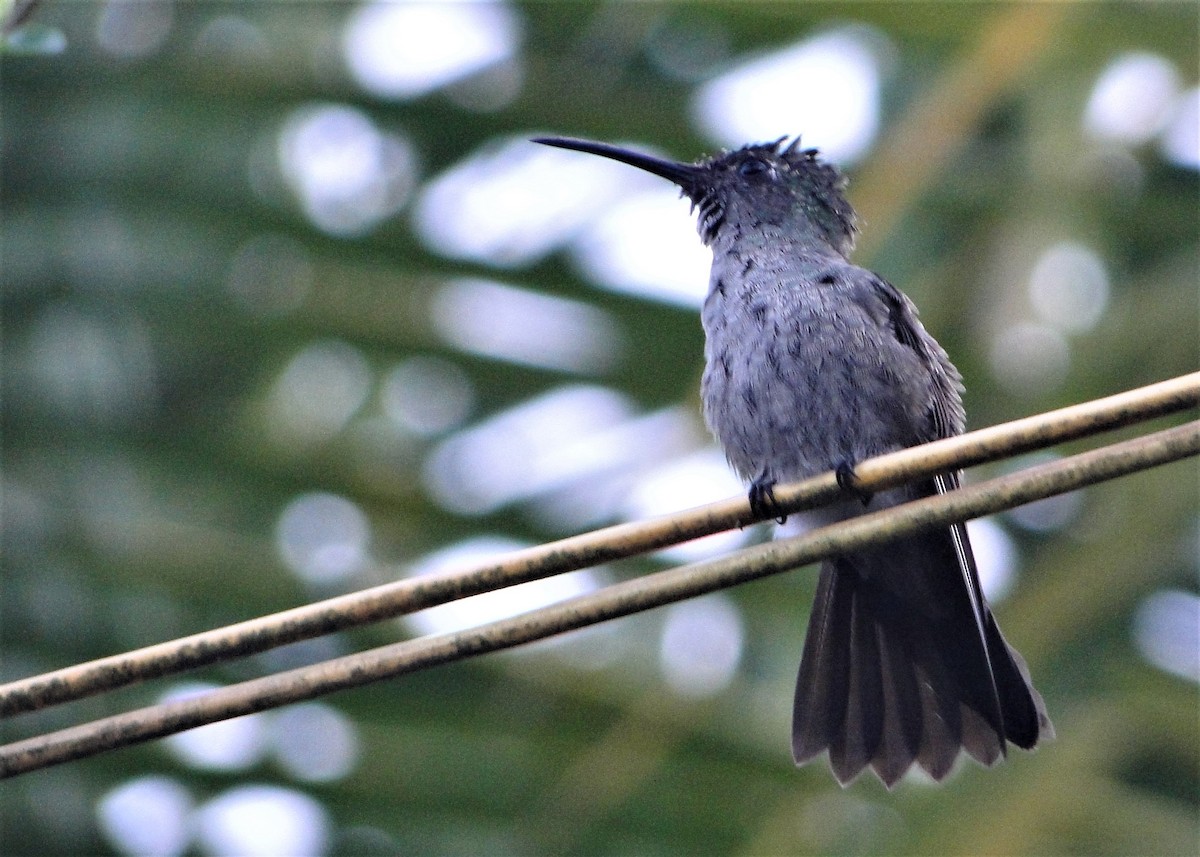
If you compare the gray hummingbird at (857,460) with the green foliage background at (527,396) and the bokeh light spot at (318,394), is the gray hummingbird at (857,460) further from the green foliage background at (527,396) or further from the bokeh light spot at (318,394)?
the bokeh light spot at (318,394)

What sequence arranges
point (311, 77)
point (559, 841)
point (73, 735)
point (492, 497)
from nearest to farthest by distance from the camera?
1. point (73, 735)
2. point (559, 841)
3. point (492, 497)
4. point (311, 77)

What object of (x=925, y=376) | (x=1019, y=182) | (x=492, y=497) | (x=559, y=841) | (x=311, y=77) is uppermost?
(x=311, y=77)

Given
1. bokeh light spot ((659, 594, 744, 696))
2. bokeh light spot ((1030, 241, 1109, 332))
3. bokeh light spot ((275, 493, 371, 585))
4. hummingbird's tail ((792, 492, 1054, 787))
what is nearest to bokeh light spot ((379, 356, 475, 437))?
bokeh light spot ((275, 493, 371, 585))

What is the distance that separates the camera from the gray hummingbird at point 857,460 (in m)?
4.30

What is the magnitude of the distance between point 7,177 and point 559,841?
255 cm

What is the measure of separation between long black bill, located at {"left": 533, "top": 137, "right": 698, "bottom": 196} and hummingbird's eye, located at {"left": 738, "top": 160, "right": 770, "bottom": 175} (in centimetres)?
20

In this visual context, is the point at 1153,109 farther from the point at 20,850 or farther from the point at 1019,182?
the point at 20,850

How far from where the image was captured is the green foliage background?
4.24 m

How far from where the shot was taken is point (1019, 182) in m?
4.68

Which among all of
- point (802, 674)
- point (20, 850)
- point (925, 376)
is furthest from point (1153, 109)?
point (20, 850)

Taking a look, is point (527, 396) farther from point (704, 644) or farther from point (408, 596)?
point (408, 596)

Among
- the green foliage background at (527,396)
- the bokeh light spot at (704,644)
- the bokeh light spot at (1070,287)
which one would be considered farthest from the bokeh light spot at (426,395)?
the bokeh light spot at (1070,287)

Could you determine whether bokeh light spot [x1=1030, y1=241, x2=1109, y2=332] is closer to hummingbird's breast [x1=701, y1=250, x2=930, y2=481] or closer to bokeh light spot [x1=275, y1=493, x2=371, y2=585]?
hummingbird's breast [x1=701, y1=250, x2=930, y2=481]

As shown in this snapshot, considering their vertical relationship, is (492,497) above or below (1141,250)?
below
